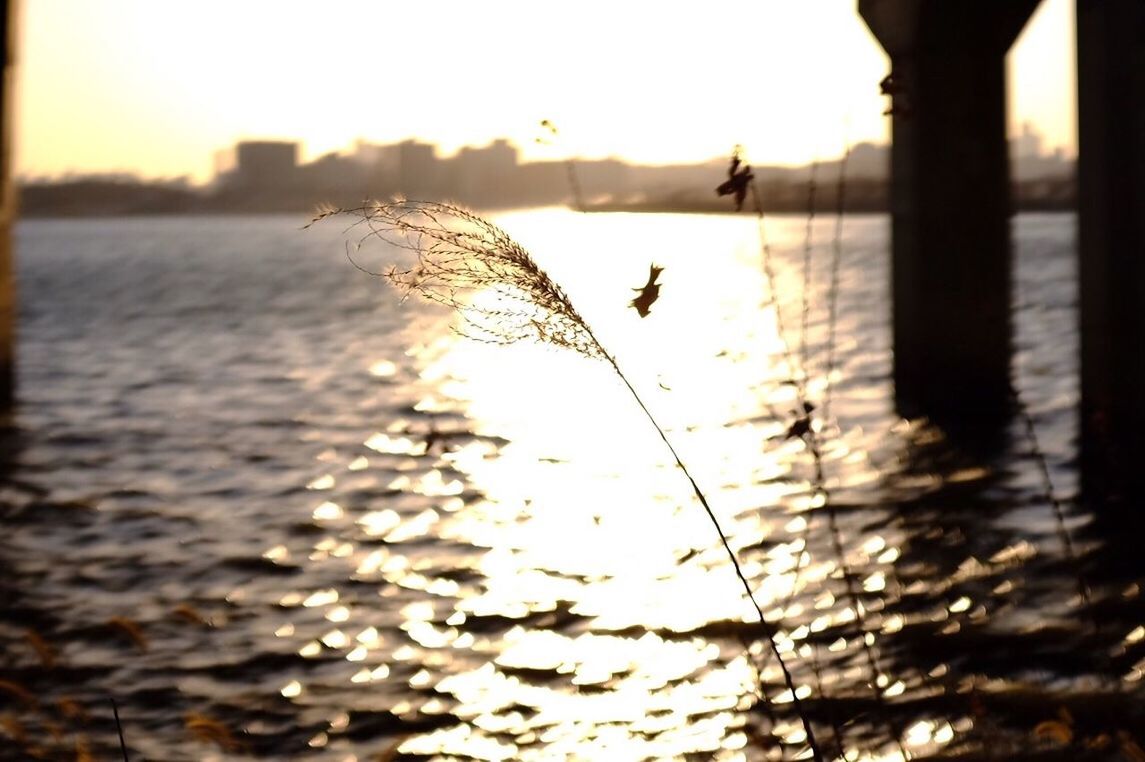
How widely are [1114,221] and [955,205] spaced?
4482mm

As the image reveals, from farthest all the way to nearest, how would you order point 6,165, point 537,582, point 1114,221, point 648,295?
point 6,165 → point 1114,221 → point 537,582 → point 648,295

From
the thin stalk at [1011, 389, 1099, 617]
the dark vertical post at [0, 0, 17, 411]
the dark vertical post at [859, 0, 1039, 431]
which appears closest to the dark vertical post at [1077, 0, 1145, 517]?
the thin stalk at [1011, 389, 1099, 617]

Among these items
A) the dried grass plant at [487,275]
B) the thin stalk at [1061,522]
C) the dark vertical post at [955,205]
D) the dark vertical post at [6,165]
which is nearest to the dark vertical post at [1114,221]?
the thin stalk at [1061,522]

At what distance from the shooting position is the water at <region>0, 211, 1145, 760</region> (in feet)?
22.1

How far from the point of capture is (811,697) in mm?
6902

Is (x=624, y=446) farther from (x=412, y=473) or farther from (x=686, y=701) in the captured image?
(x=686, y=701)

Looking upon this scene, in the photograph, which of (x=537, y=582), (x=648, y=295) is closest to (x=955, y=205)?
(x=537, y=582)

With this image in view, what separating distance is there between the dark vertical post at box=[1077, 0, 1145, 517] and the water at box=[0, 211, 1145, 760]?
35.7 inches

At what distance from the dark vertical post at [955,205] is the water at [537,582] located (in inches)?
35.9

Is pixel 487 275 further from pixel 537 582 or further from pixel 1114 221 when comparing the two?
pixel 1114 221

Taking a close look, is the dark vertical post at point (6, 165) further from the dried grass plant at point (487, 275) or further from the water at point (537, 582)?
the dried grass plant at point (487, 275)

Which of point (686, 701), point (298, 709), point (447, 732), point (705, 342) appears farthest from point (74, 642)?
point (705, 342)

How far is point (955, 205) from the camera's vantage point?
14984 mm

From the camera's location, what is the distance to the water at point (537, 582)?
6.73 m
